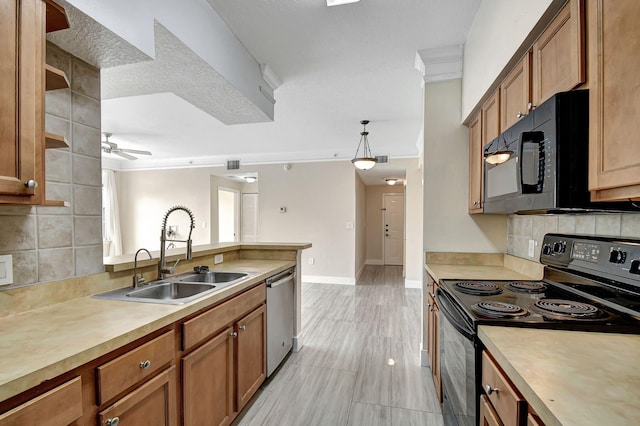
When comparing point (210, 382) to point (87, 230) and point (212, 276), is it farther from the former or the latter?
point (87, 230)

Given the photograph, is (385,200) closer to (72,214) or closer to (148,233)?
(148,233)

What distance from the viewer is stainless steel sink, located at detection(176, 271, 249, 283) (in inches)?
80.9

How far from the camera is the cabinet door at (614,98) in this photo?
2.69 ft

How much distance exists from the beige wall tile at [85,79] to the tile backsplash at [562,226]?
2.67 metres

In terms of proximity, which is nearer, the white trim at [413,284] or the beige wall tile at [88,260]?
the beige wall tile at [88,260]

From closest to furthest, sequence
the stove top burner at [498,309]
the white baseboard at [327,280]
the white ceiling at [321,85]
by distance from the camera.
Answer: the stove top burner at [498,309] → the white ceiling at [321,85] → the white baseboard at [327,280]

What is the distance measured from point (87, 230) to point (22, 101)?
0.77m

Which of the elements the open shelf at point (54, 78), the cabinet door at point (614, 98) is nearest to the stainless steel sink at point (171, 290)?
the open shelf at point (54, 78)

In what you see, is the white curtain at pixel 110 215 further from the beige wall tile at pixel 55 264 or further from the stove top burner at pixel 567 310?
the stove top burner at pixel 567 310

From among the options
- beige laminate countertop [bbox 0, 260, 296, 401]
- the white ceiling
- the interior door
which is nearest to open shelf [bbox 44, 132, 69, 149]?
beige laminate countertop [bbox 0, 260, 296, 401]

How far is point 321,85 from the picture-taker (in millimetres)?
2998

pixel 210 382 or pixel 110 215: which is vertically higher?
pixel 110 215

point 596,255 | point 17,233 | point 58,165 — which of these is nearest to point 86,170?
point 58,165

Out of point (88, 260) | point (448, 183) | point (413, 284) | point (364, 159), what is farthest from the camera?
point (413, 284)
